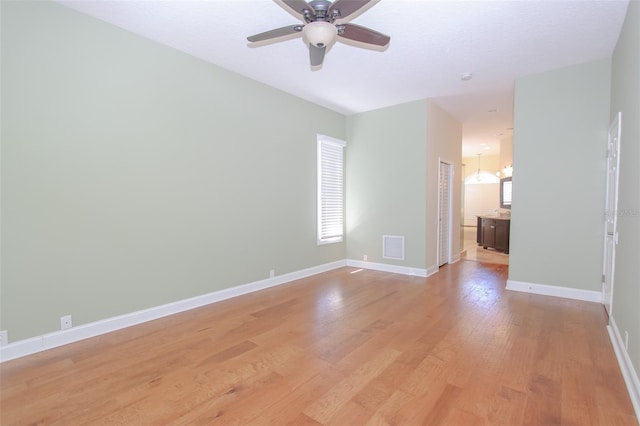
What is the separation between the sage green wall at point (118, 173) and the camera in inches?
99.7

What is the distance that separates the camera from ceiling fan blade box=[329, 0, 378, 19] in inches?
84.0

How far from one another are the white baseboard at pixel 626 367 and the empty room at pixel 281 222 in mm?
24

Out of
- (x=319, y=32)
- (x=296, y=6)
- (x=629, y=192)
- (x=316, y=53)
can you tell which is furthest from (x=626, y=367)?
(x=296, y=6)

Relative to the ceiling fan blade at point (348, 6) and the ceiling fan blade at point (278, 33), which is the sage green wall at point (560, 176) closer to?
the ceiling fan blade at point (348, 6)

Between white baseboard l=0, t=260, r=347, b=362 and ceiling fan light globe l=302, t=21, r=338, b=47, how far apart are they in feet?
10.5

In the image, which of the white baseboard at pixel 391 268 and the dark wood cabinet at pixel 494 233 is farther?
the dark wood cabinet at pixel 494 233

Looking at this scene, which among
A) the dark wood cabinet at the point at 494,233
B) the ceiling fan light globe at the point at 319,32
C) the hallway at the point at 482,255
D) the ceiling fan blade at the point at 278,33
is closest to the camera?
the ceiling fan light globe at the point at 319,32

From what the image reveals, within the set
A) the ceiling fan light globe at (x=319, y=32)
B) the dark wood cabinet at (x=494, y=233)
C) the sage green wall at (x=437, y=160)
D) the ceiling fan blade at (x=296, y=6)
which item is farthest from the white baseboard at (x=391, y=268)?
the ceiling fan blade at (x=296, y=6)

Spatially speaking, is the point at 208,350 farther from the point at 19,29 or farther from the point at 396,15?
the point at 396,15

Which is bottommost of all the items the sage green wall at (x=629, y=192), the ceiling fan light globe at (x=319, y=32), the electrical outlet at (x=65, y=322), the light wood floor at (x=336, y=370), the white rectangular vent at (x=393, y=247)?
the light wood floor at (x=336, y=370)

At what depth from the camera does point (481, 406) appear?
75.8 inches

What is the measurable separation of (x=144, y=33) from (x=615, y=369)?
5.36 meters

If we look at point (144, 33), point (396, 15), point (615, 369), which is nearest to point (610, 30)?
point (396, 15)

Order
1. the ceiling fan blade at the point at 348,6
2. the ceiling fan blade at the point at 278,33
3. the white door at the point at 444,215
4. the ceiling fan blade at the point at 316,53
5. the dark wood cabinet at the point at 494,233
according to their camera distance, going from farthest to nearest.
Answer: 1. the dark wood cabinet at the point at 494,233
2. the white door at the point at 444,215
3. the ceiling fan blade at the point at 316,53
4. the ceiling fan blade at the point at 278,33
5. the ceiling fan blade at the point at 348,6
